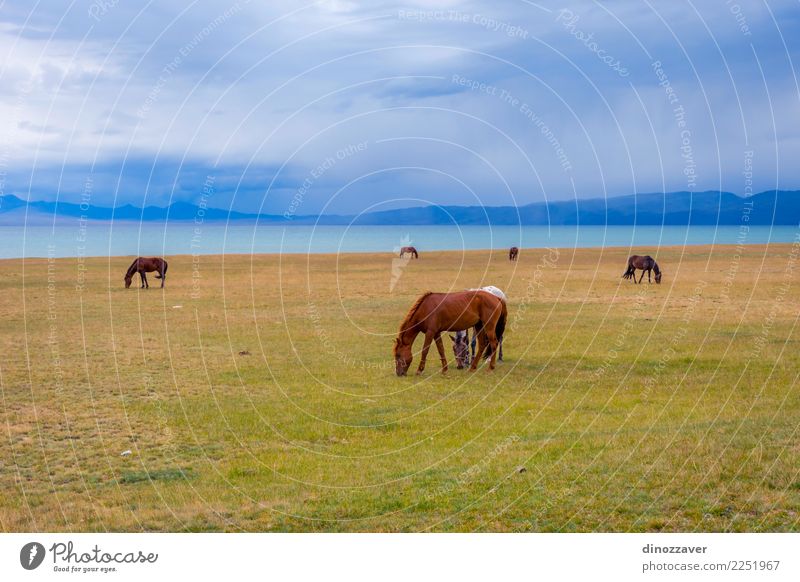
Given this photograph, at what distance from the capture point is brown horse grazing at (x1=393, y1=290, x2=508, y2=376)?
63.4 ft

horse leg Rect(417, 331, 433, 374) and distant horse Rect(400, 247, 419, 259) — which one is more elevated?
distant horse Rect(400, 247, 419, 259)

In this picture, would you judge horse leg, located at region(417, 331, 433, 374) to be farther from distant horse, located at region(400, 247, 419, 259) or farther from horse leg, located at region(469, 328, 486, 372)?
distant horse, located at region(400, 247, 419, 259)

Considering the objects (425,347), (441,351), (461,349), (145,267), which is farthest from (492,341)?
(145,267)

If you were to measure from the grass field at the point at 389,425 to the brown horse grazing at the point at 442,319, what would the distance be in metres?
0.73

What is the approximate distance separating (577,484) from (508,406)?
220 inches

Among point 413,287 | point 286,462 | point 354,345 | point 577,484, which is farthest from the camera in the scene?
point 413,287

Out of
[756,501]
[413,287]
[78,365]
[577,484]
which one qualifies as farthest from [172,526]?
[413,287]

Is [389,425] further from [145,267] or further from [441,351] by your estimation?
[145,267]

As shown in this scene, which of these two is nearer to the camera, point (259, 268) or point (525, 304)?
point (525, 304)

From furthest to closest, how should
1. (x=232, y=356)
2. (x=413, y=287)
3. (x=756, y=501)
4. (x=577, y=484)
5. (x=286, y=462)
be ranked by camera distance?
(x=413, y=287)
(x=232, y=356)
(x=286, y=462)
(x=577, y=484)
(x=756, y=501)

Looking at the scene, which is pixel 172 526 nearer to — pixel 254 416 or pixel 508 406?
pixel 254 416

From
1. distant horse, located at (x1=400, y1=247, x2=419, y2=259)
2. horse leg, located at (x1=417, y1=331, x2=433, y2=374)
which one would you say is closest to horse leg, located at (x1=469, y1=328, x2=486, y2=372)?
horse leg, located at (x1=417, y1=331, x2=433, y2=374)

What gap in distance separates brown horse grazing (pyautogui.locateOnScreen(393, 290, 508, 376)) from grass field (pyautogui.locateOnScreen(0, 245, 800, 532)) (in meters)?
0.73

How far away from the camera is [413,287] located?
47219 millimetres
